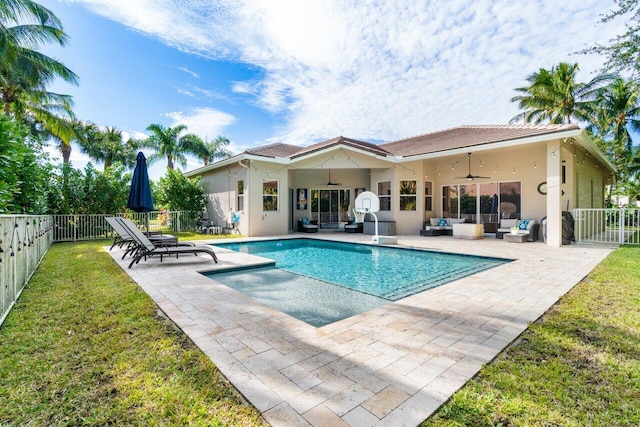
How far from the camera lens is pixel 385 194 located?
1647 centimetres

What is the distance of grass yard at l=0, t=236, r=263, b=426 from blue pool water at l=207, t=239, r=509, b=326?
196 cm

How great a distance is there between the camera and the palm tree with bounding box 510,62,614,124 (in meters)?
23.4

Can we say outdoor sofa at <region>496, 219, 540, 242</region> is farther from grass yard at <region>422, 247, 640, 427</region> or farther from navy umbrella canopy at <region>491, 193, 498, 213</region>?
grass yard at <region>422, 247, 640, 427</region>

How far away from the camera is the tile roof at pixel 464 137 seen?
37.5 ft

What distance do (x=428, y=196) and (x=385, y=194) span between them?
245 centimetres

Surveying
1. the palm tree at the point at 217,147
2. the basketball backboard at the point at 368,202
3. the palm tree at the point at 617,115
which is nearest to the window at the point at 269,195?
the basketball backboard at the point at 368,202

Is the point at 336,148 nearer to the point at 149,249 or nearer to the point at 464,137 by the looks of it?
the point at 464,137

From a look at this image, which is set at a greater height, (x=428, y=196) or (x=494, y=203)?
(x=428, y=196)

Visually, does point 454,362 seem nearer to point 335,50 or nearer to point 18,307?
point 18,307

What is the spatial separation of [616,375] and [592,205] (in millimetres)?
20002

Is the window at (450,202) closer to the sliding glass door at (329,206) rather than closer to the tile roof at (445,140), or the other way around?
the tile roof at (445,140)

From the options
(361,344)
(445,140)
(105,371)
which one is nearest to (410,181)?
(445,140)

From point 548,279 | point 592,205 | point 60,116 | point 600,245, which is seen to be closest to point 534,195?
point 600,245

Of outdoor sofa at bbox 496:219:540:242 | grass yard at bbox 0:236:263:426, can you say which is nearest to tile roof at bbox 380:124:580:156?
outdoor sofa at bbox 496:219:540:242
